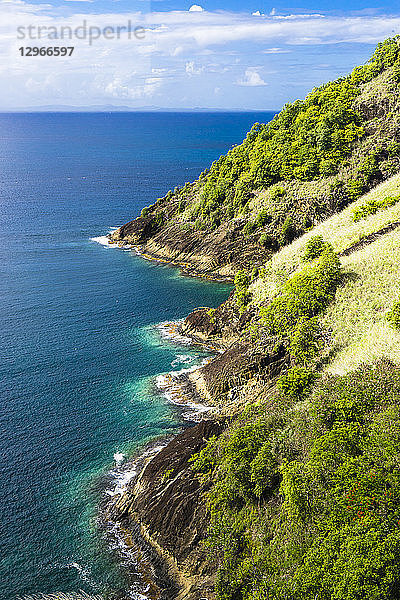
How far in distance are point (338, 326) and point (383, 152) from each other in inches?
2335

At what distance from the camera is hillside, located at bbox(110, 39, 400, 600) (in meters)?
31.9

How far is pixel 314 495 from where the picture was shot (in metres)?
35.0

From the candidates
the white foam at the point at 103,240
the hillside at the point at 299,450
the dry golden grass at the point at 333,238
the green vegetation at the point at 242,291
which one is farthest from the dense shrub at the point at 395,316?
the white foam at the point at 103,240

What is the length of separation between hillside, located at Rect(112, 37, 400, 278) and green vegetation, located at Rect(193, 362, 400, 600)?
6278cm

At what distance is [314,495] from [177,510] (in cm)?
1348

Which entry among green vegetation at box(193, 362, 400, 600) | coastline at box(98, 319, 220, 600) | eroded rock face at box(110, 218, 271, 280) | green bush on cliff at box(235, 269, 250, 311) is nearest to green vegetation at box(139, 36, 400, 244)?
eroded rock face at box(110, 218, 271, 280)

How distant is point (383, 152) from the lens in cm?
9750

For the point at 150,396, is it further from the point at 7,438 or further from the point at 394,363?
the point at 394,363

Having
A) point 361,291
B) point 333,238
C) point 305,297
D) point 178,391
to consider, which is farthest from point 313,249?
point 178,391

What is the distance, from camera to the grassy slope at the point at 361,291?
4650 cm

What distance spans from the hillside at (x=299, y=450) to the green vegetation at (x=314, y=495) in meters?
0.09

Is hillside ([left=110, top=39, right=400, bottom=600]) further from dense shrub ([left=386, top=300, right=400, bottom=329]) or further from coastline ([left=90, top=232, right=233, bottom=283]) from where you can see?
coastline ([left=90, top=232, right=233, bottom=283])

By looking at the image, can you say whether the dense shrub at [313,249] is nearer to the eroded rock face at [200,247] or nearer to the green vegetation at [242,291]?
the green vegetation at [242,291]

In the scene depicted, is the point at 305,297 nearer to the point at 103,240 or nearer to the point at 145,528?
the point at 145,528
